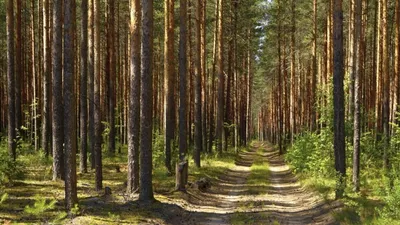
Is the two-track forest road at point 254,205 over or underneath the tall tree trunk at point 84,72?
underneath

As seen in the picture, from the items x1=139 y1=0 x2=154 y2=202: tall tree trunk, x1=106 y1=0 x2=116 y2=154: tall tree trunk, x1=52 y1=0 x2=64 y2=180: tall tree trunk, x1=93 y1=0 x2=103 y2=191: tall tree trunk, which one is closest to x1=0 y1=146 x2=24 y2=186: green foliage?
x1=52 y1=0 x2=64 y2=180: tall tree trunk

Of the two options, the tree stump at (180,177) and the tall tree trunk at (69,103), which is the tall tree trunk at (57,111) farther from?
the tall tree trunk at (69,103)

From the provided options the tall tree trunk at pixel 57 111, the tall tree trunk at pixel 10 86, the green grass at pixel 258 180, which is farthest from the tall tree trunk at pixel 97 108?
the green grass at pixel 258 180

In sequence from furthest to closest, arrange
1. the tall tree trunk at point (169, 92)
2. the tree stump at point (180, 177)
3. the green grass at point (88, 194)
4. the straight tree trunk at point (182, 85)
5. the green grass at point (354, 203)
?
1. the tall tree trunk at point (169, 92)
2. the straight tree trunk at point (182, 85)
3. the tree stump at point (180, 177)
4. the green grass at point (354, 203)
5. the green grass at point (88, 194)

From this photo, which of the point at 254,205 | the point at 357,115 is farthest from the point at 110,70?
the point at 357,115

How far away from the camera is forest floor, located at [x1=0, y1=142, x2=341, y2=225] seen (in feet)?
33.1

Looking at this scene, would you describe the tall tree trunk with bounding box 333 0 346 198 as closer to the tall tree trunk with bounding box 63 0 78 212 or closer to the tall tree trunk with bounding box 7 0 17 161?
the tall tree trunk with bounding box 63 0 78 212

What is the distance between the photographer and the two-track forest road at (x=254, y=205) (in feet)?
37.5

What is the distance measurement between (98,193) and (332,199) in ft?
23.1

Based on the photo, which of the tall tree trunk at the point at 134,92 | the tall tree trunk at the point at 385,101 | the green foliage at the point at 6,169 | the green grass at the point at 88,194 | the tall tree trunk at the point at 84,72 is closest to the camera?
the green grass at the point at 88,194

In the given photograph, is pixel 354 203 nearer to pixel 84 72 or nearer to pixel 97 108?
pixel 97 108

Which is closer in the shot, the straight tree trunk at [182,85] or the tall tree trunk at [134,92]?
the tall tree trunk at [134,92]

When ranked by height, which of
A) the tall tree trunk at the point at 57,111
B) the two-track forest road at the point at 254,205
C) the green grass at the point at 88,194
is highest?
the tall tree trunk at the point at 57,111

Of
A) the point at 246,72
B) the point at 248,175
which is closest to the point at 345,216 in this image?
the point at 248,175
